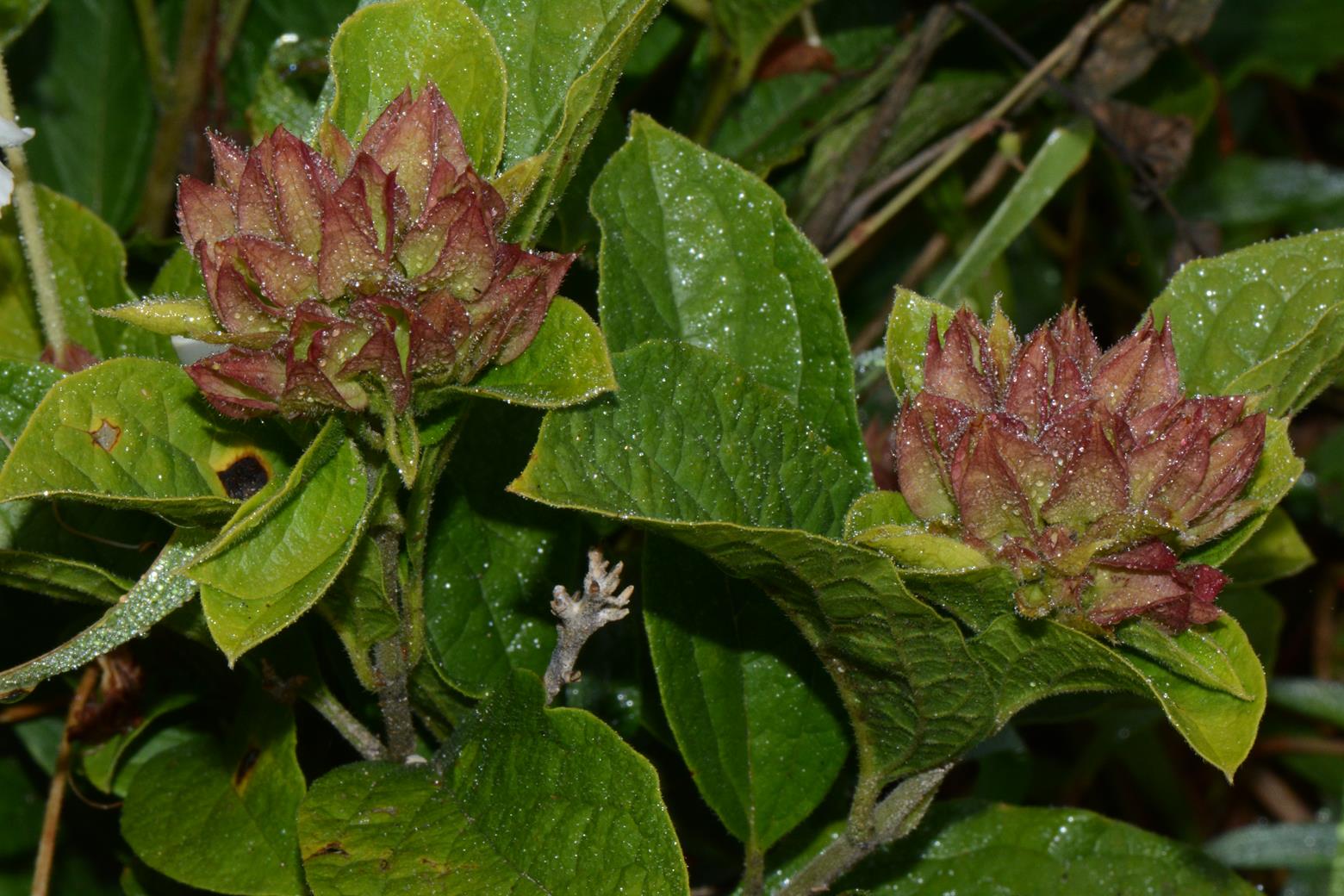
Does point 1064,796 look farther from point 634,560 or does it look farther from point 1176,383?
point 1176,383

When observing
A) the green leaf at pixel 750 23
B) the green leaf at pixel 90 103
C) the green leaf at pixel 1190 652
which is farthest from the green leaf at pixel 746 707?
the green leaf at pixel 90 103

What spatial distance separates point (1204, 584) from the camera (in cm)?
119

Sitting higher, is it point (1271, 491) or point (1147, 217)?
point (1271, 491)

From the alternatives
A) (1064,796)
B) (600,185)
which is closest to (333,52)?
(600,185)

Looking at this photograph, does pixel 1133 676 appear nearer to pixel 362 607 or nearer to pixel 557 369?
pixel 557 369

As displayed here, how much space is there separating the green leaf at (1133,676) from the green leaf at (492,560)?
0.57 meters

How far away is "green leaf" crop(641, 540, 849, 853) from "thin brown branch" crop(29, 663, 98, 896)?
0.73 metres

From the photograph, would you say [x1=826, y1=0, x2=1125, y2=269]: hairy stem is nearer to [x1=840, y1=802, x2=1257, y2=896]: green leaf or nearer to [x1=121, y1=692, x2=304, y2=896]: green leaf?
[x1=840, y1=802, x2=1257, y2=896]: green leaf

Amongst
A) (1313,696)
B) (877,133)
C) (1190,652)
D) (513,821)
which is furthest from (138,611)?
(1313,696)

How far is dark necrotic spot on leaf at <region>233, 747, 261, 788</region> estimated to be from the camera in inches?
62.8

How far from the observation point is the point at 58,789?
178cm

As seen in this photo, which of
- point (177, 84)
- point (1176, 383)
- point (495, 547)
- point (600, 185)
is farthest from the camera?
point (177, 84)

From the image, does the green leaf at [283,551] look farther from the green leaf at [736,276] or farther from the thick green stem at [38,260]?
the thick green stem at [38,260]

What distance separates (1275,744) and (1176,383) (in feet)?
5.81
